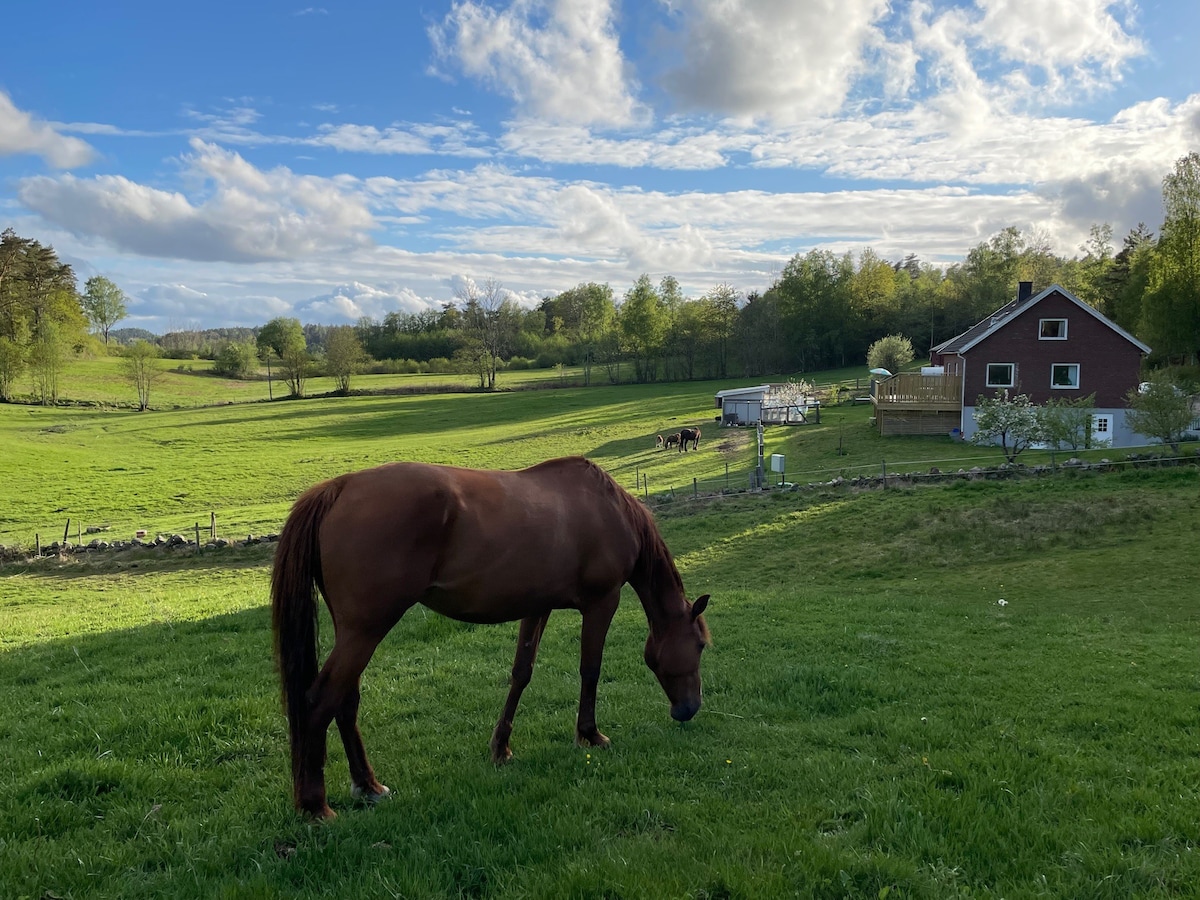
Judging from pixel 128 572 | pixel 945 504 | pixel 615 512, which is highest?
pixel 615 512

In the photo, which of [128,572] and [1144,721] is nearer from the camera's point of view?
[1144,721]

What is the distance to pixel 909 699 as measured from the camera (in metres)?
6.07

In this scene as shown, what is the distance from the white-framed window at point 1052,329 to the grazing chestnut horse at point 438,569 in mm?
34023

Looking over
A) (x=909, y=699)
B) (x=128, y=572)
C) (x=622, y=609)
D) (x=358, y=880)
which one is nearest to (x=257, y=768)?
(x=358, y=880)

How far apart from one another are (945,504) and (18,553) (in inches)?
963

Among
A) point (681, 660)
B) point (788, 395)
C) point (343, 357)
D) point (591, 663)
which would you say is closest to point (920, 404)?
point (788, 395)

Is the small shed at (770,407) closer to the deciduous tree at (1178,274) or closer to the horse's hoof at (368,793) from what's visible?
the deciduous tree at (1178,274)

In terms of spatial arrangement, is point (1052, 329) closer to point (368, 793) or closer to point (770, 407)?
point (770, 407)

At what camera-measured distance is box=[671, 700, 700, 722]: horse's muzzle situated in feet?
17.6

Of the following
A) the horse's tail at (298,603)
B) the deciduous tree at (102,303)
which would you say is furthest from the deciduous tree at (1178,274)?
the deciduous tree at (102,303)

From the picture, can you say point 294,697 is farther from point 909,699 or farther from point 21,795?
point 909,699

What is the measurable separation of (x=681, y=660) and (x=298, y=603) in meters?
2.83

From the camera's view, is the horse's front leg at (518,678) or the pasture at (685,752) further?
the horse's front leg at (518,678)

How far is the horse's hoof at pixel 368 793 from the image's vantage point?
4277 mm
